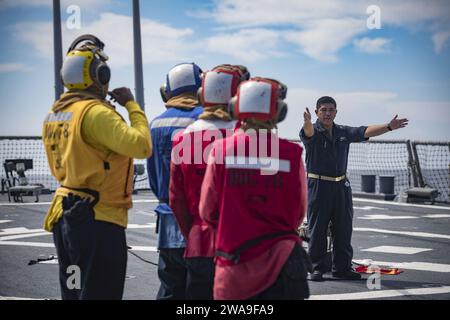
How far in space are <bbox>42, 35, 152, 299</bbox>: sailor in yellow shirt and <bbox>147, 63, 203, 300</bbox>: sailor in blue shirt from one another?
0.41m

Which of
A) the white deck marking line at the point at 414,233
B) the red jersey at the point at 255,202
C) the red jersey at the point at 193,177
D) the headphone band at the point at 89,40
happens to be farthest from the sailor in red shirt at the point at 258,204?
the white deck marking line at the point at 414,233

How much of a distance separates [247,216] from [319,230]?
171 inches

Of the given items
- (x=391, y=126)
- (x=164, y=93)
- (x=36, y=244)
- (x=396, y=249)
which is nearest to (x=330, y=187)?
(x=391, y=126)

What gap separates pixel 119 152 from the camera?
4.38 meters

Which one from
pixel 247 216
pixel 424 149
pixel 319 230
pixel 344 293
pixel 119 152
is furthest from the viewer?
pixel 424 149

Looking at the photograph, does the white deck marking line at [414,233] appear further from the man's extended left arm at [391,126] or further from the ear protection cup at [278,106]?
the ear protection cup at [278,106]

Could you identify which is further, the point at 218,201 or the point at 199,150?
the point at 199,150

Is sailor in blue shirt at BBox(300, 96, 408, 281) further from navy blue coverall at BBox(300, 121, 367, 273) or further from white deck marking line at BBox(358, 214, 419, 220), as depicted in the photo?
white deck marking line at BBox(358, 214, 419, 220)

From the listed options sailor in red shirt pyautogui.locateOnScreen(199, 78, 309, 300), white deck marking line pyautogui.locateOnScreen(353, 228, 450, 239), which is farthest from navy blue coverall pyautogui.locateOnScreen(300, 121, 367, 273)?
white deck marking line pyautogui.locateOnScreen(353, 228, 450, 239)

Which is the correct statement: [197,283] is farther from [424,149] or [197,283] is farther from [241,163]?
[424,149]

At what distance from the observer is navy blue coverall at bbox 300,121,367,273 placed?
806cm
